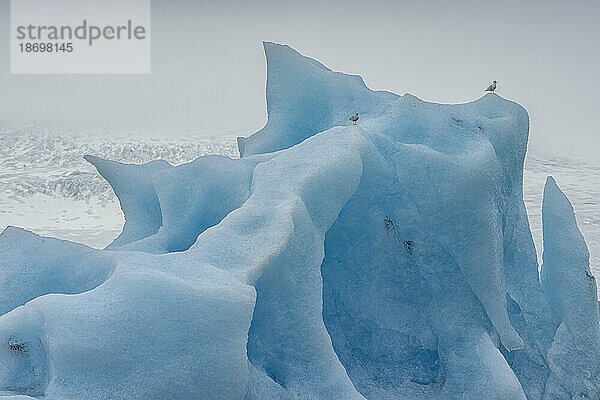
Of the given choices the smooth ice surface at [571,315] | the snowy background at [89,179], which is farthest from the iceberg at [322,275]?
the snowy background at [89,179]

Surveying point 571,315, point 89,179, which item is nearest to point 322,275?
point 571,315

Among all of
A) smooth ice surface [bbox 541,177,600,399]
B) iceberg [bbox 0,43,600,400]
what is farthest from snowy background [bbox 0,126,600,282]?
iceberg [bbox 0,43,600,400]

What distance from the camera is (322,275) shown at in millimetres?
2977

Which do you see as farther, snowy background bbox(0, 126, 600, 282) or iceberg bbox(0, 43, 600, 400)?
snowy background bbox(0, 126, 600, 282)

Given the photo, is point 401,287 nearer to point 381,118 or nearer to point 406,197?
point 406,197

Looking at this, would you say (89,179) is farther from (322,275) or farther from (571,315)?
(571,315)

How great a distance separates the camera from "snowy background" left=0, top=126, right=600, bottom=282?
19.6m

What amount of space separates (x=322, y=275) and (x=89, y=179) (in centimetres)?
2186

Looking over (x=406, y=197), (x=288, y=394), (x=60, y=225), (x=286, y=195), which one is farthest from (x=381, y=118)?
(x=60, y=225)

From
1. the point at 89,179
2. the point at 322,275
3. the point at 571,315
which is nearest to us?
the point at 322,275

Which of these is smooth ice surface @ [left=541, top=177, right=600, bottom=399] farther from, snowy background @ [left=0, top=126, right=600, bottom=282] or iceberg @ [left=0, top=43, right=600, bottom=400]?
snowy background @ [left=0, top=126, right=600, bottom=282]

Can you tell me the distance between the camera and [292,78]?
3805mm

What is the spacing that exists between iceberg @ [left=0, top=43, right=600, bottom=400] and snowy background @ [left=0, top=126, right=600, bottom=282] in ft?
42.1

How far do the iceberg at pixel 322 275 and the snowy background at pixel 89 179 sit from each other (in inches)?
505
